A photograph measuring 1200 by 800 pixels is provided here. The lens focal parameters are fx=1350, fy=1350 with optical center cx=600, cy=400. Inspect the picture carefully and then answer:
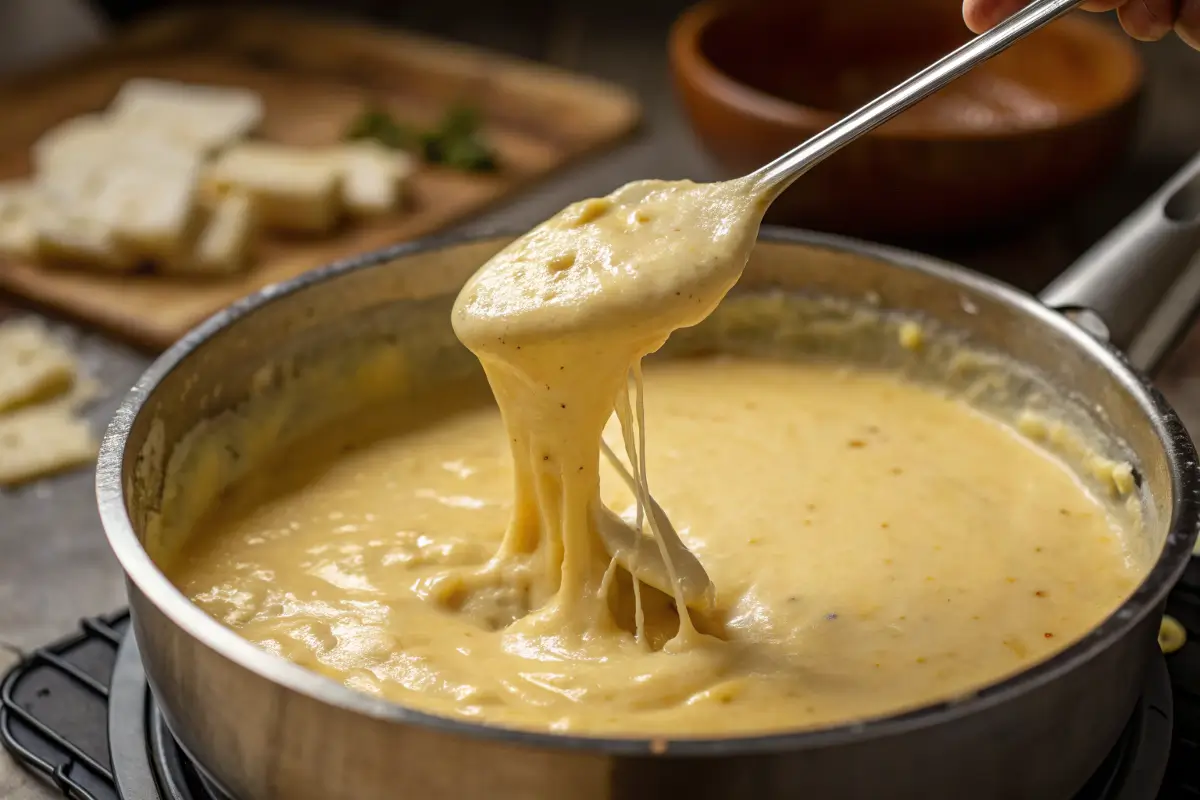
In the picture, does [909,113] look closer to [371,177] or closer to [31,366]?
[371,177]

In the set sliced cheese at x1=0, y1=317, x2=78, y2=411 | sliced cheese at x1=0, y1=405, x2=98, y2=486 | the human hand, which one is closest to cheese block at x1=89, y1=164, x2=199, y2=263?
sliced cheese at x1=0, y1=317, x2=78, y2=411

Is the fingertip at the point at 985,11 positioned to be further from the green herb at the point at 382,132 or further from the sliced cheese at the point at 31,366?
the sliced cheese at the point at 31,366

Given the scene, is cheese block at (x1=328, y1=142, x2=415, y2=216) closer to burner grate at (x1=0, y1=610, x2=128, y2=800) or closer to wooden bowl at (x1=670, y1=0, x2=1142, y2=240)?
→ wooden bowl at (x1=670, y1=0, x2=1142, y2=240)

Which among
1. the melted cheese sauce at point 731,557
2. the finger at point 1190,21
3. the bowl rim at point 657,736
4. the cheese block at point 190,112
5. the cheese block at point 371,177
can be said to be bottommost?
the cheese block at point 190,112

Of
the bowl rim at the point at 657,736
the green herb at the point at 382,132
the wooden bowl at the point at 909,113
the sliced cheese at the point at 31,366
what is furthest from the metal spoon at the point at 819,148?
the green herb at the point at 382,132

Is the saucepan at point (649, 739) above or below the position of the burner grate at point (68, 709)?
above

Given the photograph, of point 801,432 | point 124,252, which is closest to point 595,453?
point 801,432
